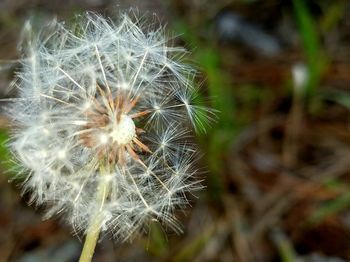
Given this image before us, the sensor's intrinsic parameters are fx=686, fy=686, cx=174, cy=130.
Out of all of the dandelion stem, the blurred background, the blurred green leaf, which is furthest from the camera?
the blurred green leaf

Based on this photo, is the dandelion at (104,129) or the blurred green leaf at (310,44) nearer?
the dandelion at (104,129)

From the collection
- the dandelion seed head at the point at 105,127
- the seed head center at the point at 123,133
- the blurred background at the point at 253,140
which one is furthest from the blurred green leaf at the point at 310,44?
the seed head center at the point at 123,133

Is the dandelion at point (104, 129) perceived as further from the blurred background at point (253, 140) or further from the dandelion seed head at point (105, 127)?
the blurred background at point (253, 140)

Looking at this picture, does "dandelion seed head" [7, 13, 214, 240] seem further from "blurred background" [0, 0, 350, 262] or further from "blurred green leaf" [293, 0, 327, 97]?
"blurred green leaf" [293, 0, 327, 97]

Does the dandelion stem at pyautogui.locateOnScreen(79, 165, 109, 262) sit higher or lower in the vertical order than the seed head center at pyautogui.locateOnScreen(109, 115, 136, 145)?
lower

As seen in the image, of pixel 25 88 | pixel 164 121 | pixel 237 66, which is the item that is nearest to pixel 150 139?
pixel 164 121

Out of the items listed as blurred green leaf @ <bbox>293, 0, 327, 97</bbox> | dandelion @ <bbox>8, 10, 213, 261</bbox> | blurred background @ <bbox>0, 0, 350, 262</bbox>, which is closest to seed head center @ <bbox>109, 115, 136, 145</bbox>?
dandelion @ <bbox>8, 10, 213, 261</bbox>
